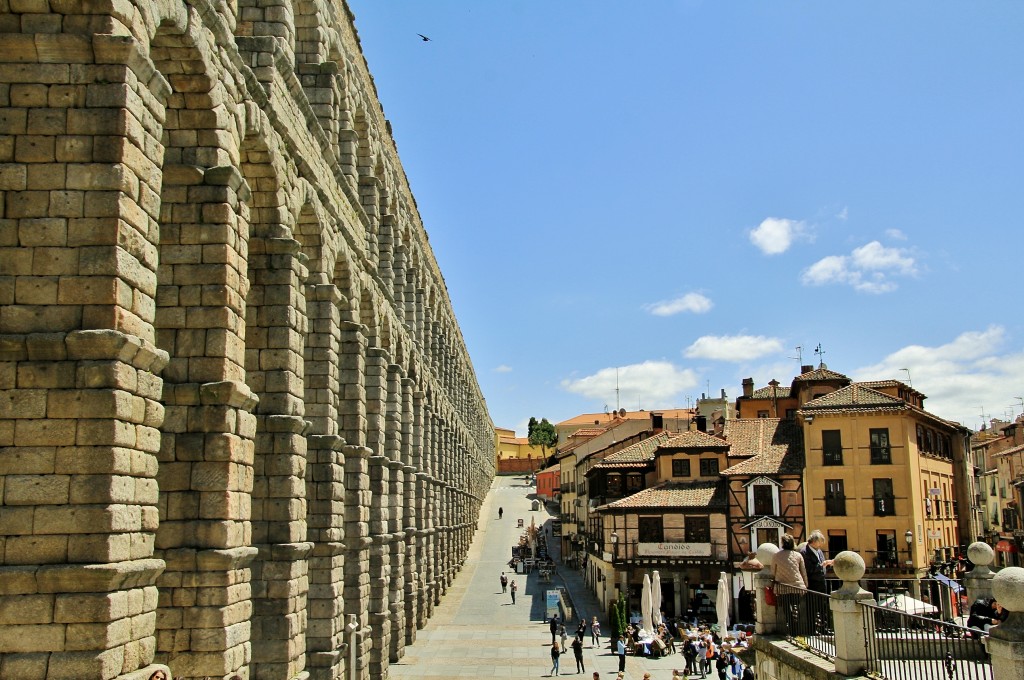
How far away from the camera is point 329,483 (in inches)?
724

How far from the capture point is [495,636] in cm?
3762

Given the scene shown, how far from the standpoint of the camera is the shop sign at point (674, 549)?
4091 centimetres

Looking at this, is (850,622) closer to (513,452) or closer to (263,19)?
(263,19)

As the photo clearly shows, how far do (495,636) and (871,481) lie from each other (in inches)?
684

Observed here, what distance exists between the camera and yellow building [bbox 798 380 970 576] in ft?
132

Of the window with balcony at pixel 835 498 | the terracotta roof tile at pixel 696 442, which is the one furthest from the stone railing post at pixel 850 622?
the terracotta roof tile at pixel 696 442

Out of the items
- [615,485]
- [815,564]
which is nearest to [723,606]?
[615,485]

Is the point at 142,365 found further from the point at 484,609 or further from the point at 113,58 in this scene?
the point at 484,609

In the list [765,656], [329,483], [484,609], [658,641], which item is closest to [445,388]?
[484,609]

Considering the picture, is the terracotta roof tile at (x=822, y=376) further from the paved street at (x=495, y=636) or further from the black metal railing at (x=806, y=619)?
the black metal railing at (x=806, y=619)

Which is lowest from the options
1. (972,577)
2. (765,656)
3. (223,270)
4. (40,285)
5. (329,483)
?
(765,656)

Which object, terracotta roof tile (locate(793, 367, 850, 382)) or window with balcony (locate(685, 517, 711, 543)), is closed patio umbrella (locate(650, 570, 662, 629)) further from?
terracotta roof tile (locate(793, 367, 850, 382))

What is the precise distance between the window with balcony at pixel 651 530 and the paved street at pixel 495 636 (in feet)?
14.4

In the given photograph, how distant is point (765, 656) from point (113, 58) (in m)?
13.2
